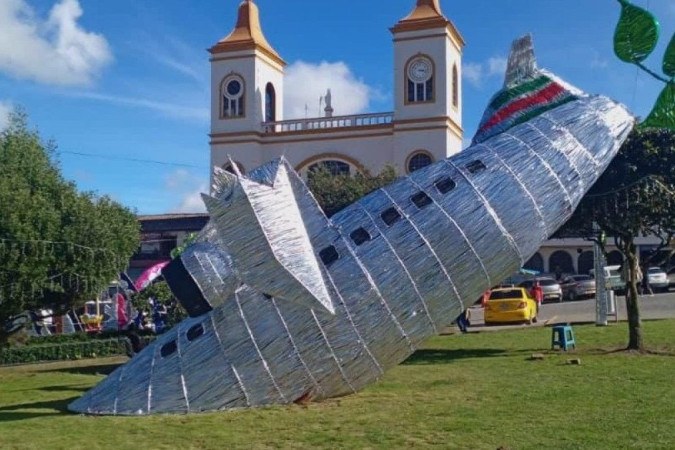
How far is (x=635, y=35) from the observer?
13492 millimetres

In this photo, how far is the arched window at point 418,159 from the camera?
162 ft

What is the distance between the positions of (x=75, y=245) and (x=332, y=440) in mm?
11452

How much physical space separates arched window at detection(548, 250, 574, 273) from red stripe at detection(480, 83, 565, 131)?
44463 mm

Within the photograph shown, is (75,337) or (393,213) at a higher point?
(393,213)

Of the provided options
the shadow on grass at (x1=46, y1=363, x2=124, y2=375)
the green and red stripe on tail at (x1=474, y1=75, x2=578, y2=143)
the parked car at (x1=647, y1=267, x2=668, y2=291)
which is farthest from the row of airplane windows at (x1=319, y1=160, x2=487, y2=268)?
the parked car at (x1=647, y1=267, x2=668, y2=291)

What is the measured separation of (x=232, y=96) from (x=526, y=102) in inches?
1633

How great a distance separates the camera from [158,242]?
57.6 m

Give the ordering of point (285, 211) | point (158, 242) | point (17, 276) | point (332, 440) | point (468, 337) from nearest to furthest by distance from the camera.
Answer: point (332, 440), point (285, 211), point (17, 276), point (468, 337), point (158, 242)

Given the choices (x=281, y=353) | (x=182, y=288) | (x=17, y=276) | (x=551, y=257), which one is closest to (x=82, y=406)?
(x=182, y=288)

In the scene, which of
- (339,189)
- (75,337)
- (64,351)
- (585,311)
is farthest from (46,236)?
(585,311)

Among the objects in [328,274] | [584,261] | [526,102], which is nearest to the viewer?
[328,274]

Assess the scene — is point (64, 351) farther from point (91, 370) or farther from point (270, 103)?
point (270, 103)

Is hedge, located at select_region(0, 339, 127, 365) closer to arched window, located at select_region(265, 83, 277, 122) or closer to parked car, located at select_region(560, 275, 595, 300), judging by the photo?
parked car, located at select_region(560, 275, 595, 300)

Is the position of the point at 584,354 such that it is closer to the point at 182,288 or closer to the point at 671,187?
the point at 671,187
